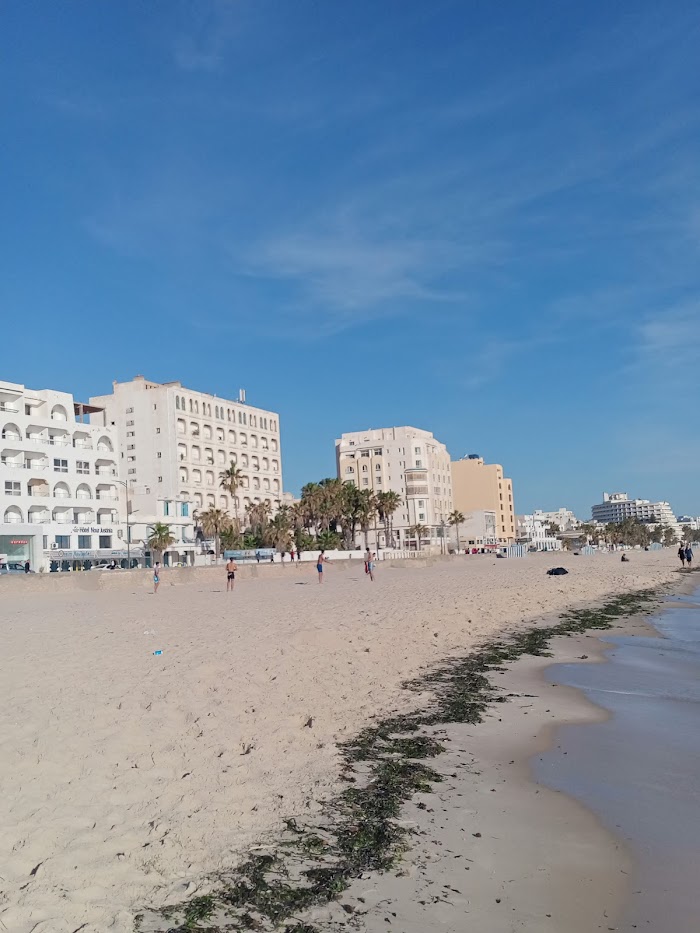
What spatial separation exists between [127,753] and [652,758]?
226 inches

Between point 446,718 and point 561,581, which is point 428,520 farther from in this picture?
point 446,718

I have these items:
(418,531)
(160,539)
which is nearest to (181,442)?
(160,539)

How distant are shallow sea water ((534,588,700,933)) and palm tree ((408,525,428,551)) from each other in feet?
358

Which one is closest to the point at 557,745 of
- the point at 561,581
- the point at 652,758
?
the point at 652,758

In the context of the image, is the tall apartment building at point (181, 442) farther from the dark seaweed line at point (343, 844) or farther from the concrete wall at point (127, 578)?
the dark seaweed line at point (343, 844)

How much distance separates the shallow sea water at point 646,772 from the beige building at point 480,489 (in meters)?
138

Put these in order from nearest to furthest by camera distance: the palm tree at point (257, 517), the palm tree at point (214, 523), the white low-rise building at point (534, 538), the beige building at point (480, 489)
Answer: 1. the palm tree at point (214, 523)
2. the palm tree at point (257, 517)
3. the beige building at point (480, 489)
4. the white low-rise building at point (534, 538)

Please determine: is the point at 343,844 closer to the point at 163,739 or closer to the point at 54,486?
the point at 163,739

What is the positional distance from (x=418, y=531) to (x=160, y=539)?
193 feet

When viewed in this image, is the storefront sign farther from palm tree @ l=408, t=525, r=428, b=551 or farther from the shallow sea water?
palm tree @ l=408, t=525, r=428, b=551

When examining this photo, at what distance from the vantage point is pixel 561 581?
40938 mm

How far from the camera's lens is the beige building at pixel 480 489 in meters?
154

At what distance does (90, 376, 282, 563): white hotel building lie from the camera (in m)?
92.9

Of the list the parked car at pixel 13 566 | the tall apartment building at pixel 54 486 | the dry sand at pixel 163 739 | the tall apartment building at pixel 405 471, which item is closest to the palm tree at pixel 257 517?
the tall apartment building at pixel 54 486
